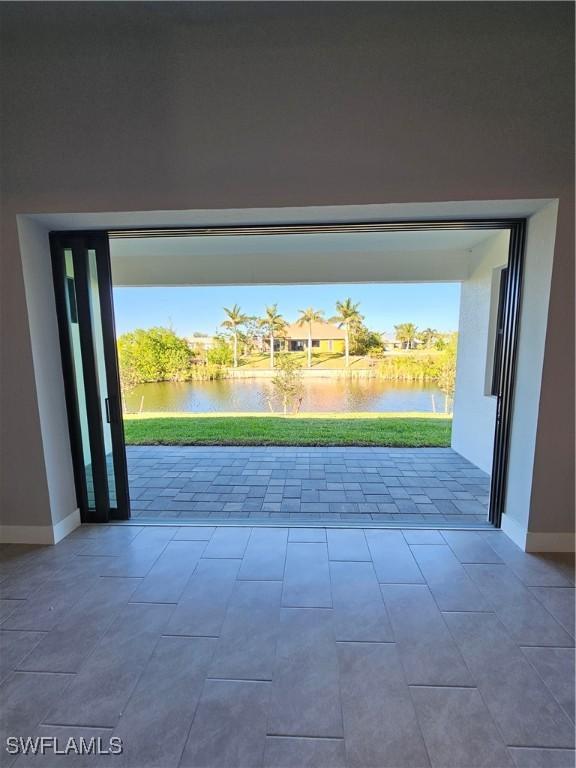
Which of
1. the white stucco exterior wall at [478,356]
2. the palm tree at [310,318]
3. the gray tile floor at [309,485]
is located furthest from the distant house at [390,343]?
the gray tile floor at [309,485]

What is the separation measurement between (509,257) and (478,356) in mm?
1975

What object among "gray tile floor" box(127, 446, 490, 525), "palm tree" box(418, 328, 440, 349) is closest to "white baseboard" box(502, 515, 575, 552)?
"gray tile floor" box(127, 446, 490, 525)

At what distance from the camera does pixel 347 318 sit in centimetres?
582

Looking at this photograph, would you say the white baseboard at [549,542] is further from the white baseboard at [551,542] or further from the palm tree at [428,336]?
the palm tree at [428,336]

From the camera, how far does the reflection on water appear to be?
5.93 metres

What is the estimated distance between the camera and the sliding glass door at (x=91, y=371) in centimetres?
229

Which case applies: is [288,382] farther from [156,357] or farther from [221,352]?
[156,357]

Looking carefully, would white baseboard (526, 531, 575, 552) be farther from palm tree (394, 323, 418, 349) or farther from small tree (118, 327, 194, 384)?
small tree (118, 327, 194, 384)

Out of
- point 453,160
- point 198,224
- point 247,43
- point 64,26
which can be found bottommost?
point 198,224

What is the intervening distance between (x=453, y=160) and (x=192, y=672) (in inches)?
115

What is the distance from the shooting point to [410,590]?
179 centimetres

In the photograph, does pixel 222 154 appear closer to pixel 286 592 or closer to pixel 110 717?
pixel 286 592

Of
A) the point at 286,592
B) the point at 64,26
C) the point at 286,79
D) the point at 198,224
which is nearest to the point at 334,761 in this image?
the point at 286,592

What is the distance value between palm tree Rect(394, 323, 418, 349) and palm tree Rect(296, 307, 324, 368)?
140cm
